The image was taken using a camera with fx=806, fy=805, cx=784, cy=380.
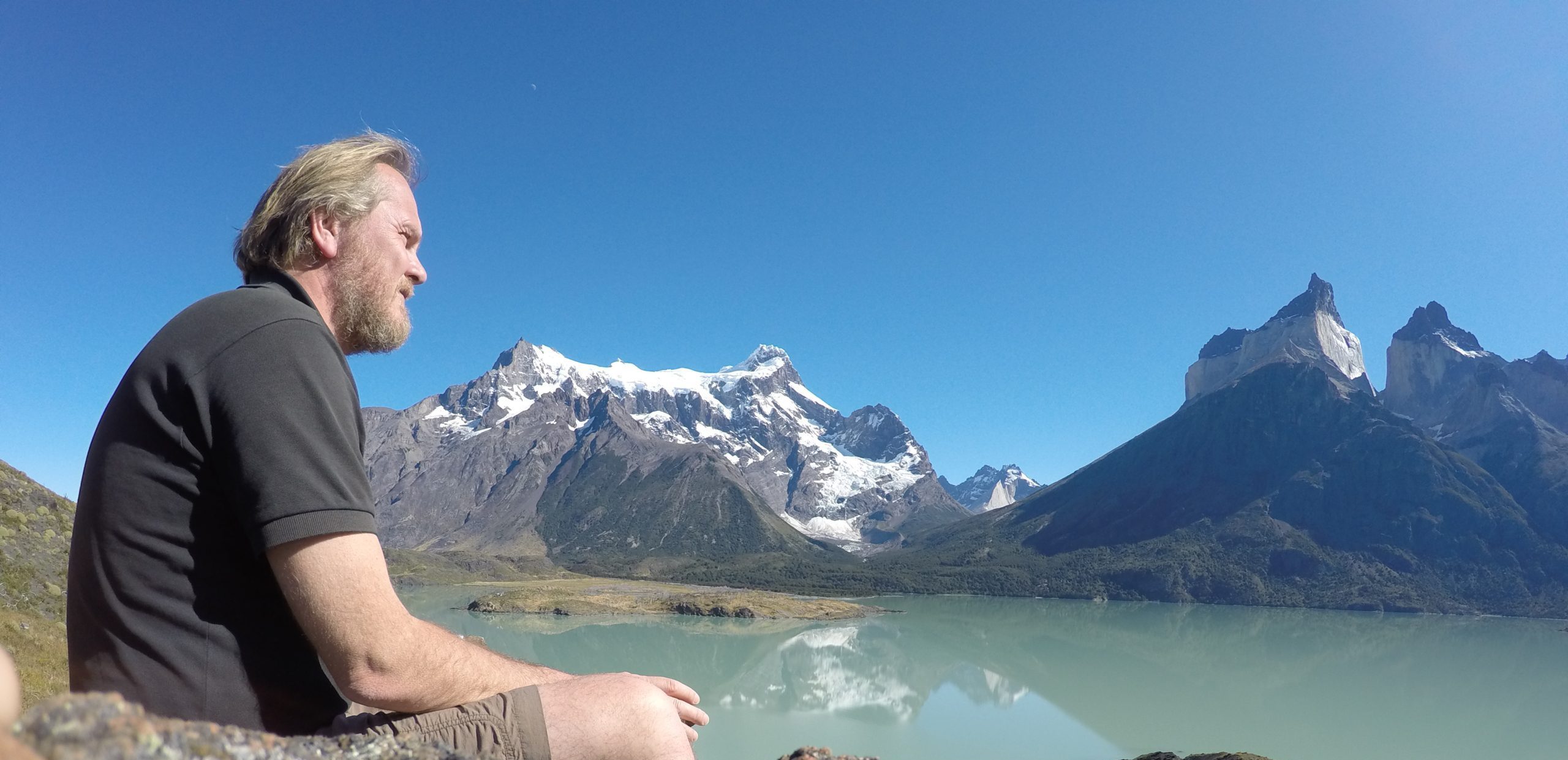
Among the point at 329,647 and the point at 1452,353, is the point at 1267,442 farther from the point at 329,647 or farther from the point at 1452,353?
the point at 329,647

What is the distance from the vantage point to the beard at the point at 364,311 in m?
2.17

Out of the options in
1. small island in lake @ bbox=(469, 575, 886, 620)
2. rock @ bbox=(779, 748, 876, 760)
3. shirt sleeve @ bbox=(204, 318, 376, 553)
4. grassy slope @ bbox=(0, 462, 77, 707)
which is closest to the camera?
shirt sleeve @ bbox=(204, 318, 376, 553)

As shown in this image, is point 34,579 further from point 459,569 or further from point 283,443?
point 459,569

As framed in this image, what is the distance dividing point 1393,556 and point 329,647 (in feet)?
591

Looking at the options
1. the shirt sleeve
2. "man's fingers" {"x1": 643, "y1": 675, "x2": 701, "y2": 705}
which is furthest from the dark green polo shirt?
"man's fingers" {"x1": 643, "y1": 675, "x2": 701, "y2": 705}

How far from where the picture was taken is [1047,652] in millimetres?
74938

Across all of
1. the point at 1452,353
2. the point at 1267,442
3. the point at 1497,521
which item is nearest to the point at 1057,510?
the point at 1267,442

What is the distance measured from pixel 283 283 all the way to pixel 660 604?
338 feet

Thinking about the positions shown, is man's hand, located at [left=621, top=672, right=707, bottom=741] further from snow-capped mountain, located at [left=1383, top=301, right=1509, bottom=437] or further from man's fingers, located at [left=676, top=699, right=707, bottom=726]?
snow-capped mountain, located at [left=1383, top=301, right=1509, bottom=437]

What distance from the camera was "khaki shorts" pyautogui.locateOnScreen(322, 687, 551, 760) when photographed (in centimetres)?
170

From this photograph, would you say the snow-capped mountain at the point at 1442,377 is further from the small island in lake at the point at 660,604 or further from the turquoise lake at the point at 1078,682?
the small island in lake at the point at 660,604

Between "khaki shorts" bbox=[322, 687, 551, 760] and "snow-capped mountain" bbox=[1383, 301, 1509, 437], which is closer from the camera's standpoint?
"khaki shorts" bbox=[322, 687, 551, 760]

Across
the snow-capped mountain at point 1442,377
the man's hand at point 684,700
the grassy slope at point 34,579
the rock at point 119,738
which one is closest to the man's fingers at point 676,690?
the man's hand at point 684,700

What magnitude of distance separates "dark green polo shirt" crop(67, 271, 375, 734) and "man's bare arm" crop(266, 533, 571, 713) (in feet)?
0.17
